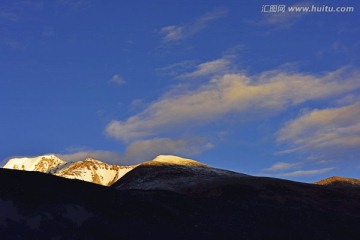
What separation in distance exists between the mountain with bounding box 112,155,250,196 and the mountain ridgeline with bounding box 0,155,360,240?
34 centimetres

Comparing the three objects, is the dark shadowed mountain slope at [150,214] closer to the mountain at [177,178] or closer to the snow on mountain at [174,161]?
the mountain at [177,178]

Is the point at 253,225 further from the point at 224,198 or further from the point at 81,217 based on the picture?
the point at 81,217

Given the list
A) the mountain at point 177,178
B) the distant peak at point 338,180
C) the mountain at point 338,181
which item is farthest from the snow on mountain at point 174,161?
the distant peak at point 338,180

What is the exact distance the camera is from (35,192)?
109ft

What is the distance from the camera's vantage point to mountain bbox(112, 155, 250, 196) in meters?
55.1

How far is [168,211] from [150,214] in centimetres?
259

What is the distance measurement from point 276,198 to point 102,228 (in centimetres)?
2619

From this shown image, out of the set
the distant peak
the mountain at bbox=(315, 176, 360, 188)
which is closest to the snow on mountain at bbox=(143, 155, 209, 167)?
the mountain at bbox=(315, 176, 360, 188)

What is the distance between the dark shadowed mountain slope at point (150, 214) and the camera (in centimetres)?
3038

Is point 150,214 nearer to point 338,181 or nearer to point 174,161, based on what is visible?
point 174,161

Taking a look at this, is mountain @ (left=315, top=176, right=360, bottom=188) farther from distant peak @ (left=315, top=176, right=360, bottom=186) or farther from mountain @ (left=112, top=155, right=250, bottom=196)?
mountain @ (left=112, top=155, right=250, bottom=196)

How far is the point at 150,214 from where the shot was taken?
3650cm

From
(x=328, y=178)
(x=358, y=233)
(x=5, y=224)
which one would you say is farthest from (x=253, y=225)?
(x=328, y=178)

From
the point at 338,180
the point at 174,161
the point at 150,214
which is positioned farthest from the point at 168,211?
the point at 338,180
